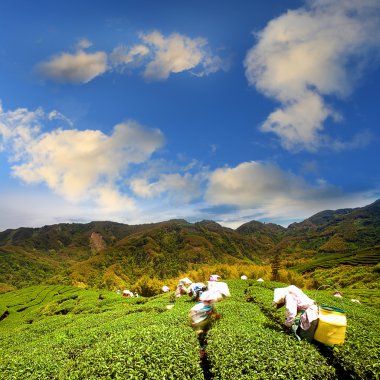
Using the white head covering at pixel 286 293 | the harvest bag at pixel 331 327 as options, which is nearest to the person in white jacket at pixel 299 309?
the white head covering at pixel 286 293

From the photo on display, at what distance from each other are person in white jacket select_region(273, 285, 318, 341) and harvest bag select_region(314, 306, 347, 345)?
0.27 metres

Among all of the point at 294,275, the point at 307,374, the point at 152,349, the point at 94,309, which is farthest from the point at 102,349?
the point at 294,275

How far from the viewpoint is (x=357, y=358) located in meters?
9.22

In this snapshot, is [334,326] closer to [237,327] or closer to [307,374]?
[307,374]

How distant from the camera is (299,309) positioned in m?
11.7

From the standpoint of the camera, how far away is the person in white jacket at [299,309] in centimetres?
1067

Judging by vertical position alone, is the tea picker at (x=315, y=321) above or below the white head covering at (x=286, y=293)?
below

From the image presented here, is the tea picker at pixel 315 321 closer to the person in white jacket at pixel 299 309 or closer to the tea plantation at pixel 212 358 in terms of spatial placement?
the person in white jacket at pixel 299 309

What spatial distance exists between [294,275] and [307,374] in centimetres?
4616

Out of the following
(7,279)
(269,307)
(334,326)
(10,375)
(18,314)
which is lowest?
(7,279)

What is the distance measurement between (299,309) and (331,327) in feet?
5.53

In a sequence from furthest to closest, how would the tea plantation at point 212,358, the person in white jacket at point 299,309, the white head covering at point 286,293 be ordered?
the white head covering at point 286,293 < the person in white jacket at point 299,309 < the tea plantation at point 212,358

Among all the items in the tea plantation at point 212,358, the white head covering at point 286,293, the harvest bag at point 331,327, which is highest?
the white head covering at point 286,293

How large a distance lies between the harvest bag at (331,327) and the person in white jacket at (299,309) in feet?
0.89
